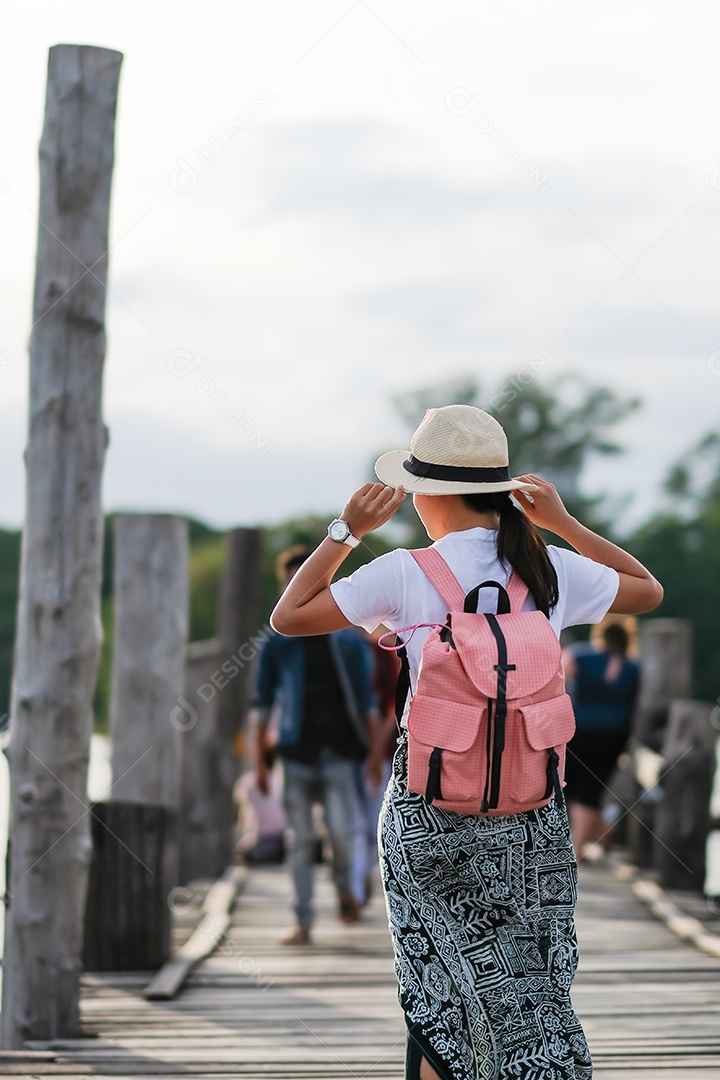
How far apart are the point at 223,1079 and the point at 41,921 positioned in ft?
3.11

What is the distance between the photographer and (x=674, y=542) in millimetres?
43656

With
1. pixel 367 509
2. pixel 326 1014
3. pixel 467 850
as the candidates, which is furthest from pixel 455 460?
pixel 326 1014

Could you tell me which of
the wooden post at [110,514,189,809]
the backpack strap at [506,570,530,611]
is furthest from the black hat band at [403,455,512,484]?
the wooden post at [110,514,189,809]

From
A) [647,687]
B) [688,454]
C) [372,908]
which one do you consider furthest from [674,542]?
[372,908]

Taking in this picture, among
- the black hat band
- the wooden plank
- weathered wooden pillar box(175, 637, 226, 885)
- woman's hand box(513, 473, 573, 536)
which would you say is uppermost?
the black hat band

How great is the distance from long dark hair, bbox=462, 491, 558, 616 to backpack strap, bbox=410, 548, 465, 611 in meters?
0.11

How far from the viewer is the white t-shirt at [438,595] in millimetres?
2867

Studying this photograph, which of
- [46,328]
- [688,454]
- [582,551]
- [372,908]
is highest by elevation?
[688,454]

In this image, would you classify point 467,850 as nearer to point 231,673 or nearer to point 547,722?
point 547,722

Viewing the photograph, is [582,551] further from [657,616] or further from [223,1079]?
[657,616]

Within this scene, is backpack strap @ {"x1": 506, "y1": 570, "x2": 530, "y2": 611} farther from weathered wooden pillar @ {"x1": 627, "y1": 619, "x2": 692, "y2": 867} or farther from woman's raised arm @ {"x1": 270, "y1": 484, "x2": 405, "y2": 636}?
weathered wooden pillar @ {"x1": 627, "y1": 619, "x2": 692, "y2": 867}

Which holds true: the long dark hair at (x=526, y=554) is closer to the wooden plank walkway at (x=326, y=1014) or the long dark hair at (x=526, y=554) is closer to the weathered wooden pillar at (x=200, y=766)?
the wooden plank walkway at (x=326, y=1014)

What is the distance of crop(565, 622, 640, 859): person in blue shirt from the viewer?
854cm

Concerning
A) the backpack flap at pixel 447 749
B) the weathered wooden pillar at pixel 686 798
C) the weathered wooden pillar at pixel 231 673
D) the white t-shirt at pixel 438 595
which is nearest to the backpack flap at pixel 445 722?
the backpack flap at pixel 447 749
